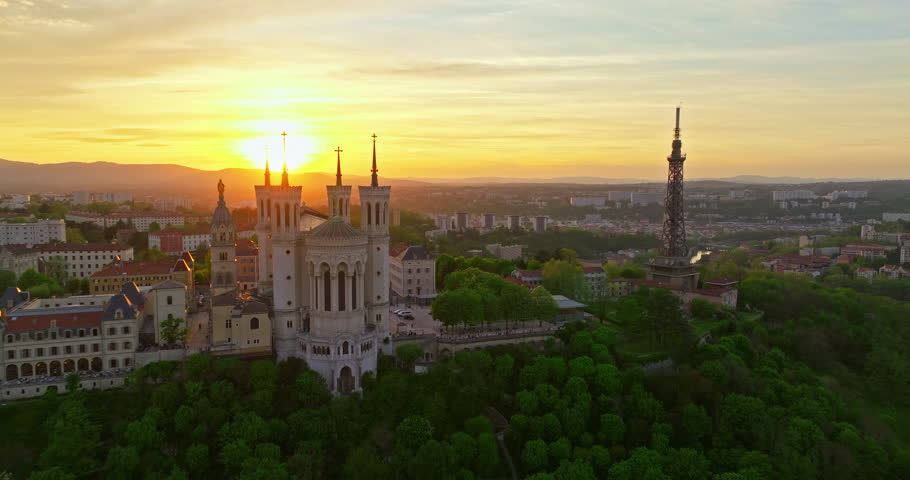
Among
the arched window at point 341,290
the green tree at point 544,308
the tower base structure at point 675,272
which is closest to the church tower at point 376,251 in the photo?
the arched window at point 341,290

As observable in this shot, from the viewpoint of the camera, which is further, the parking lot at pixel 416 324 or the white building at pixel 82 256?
the white building at pixel 82 256

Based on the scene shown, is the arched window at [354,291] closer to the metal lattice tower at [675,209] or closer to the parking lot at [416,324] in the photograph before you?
the parking lot at [416,324]

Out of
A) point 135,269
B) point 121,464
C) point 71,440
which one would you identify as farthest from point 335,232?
point 135,269

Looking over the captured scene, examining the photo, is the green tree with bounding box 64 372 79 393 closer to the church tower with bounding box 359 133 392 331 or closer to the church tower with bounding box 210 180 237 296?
the church tower with bounding box 210 180 237 296

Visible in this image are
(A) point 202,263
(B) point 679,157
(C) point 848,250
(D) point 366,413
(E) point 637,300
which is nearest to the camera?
(D) point 366,413

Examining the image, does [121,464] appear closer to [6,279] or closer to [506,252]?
[6,279]

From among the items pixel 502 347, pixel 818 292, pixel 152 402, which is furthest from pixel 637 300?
pixel 152 402

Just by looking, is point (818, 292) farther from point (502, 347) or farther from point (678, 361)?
point (502, 347)
